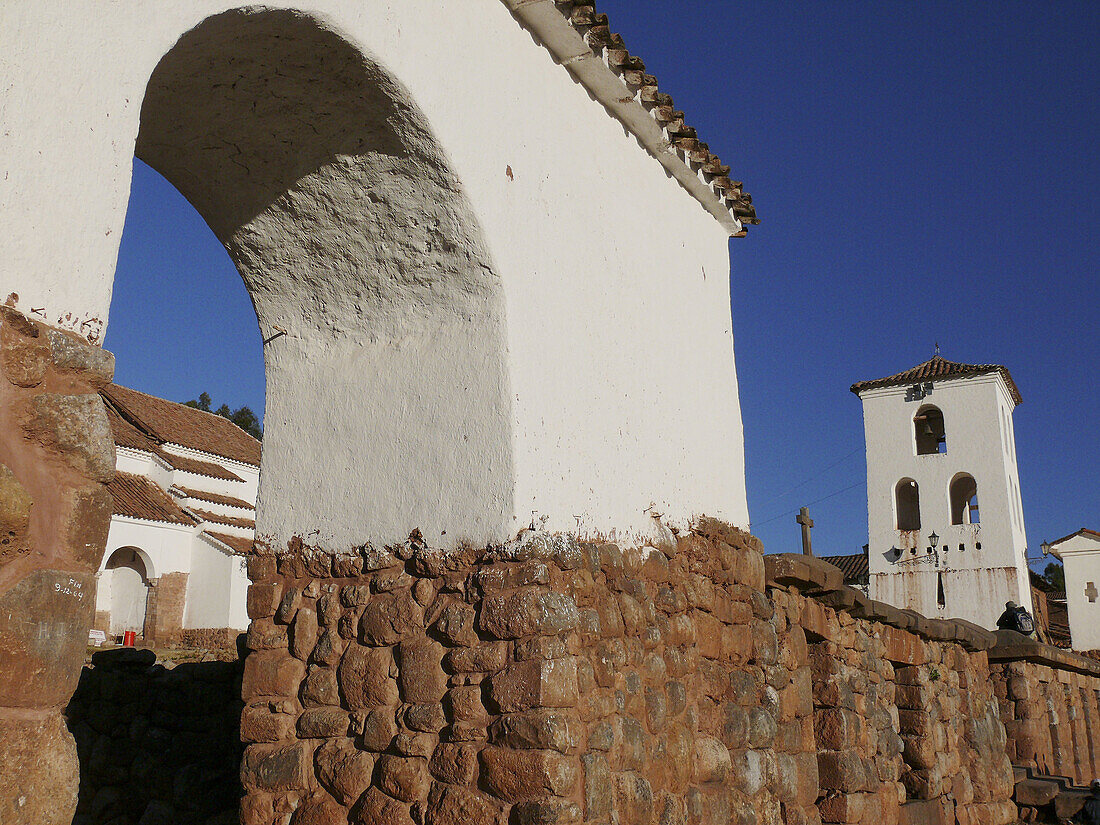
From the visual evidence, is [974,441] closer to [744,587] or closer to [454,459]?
[744,587]

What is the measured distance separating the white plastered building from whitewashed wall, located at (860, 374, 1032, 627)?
2.82 m

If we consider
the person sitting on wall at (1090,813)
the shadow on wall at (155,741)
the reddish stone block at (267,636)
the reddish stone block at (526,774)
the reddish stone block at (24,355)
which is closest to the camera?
the reddish stone block at (24,355)

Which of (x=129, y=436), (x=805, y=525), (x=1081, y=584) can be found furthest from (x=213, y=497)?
(x=1081, y=584)

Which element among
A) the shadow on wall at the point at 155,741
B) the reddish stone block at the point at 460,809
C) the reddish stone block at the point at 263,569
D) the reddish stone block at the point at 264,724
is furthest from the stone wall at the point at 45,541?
the shadow on wall at the point at 155,741

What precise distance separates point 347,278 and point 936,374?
23.3 meters

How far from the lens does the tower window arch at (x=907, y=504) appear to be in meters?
23.9

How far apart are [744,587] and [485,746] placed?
208 cm

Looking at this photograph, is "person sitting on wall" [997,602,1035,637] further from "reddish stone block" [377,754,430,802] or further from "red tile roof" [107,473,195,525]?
"red tile roof" [107,473,195,525]

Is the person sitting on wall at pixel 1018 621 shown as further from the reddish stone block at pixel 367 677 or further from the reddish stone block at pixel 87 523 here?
the reddish stone block at pixel 87 523

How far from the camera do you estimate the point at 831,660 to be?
5.32 m

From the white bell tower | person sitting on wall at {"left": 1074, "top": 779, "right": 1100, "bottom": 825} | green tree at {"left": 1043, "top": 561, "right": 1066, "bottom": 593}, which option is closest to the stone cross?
the white bell tower

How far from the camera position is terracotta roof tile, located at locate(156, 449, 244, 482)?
20547 mm

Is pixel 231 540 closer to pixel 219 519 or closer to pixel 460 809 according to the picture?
pixel 219 519

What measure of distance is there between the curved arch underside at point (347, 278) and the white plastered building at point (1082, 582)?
2657 cm
